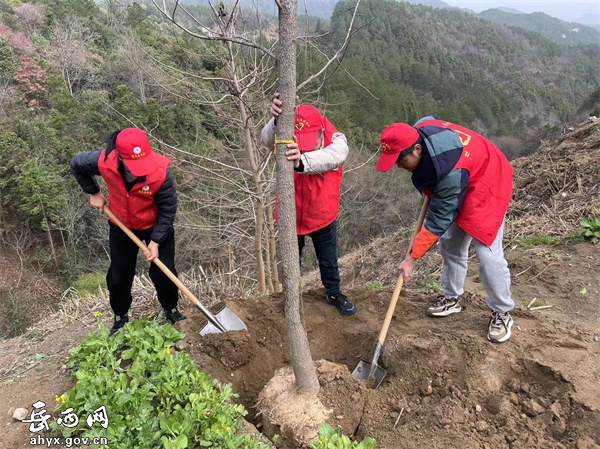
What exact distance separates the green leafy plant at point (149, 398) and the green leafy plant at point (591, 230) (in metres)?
3.85

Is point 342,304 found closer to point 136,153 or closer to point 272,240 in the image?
point 136,153

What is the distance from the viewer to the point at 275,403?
2.45 metres

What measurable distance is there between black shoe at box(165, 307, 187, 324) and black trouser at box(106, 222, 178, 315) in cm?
17

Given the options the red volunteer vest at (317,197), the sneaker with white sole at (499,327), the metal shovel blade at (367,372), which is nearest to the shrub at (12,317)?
the red volunteer vest at (317,197)

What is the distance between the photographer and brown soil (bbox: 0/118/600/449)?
2.26 metres

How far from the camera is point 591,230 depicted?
4.16 meters

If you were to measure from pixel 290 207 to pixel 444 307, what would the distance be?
179cm

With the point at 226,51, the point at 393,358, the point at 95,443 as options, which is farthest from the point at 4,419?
the point at 226,51

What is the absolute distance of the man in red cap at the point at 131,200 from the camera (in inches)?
104

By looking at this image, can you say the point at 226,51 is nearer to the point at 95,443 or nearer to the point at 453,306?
the point at 453,306

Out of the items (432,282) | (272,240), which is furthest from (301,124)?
(272,240)

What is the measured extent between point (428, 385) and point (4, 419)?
2557mm

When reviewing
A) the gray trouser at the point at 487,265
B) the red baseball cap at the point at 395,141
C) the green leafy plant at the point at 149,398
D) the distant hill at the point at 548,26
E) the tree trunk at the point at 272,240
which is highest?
the distant hill at the point at 548,26

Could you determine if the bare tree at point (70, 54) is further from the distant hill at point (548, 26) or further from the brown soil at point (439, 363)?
the distant hill at point (548, 26)
